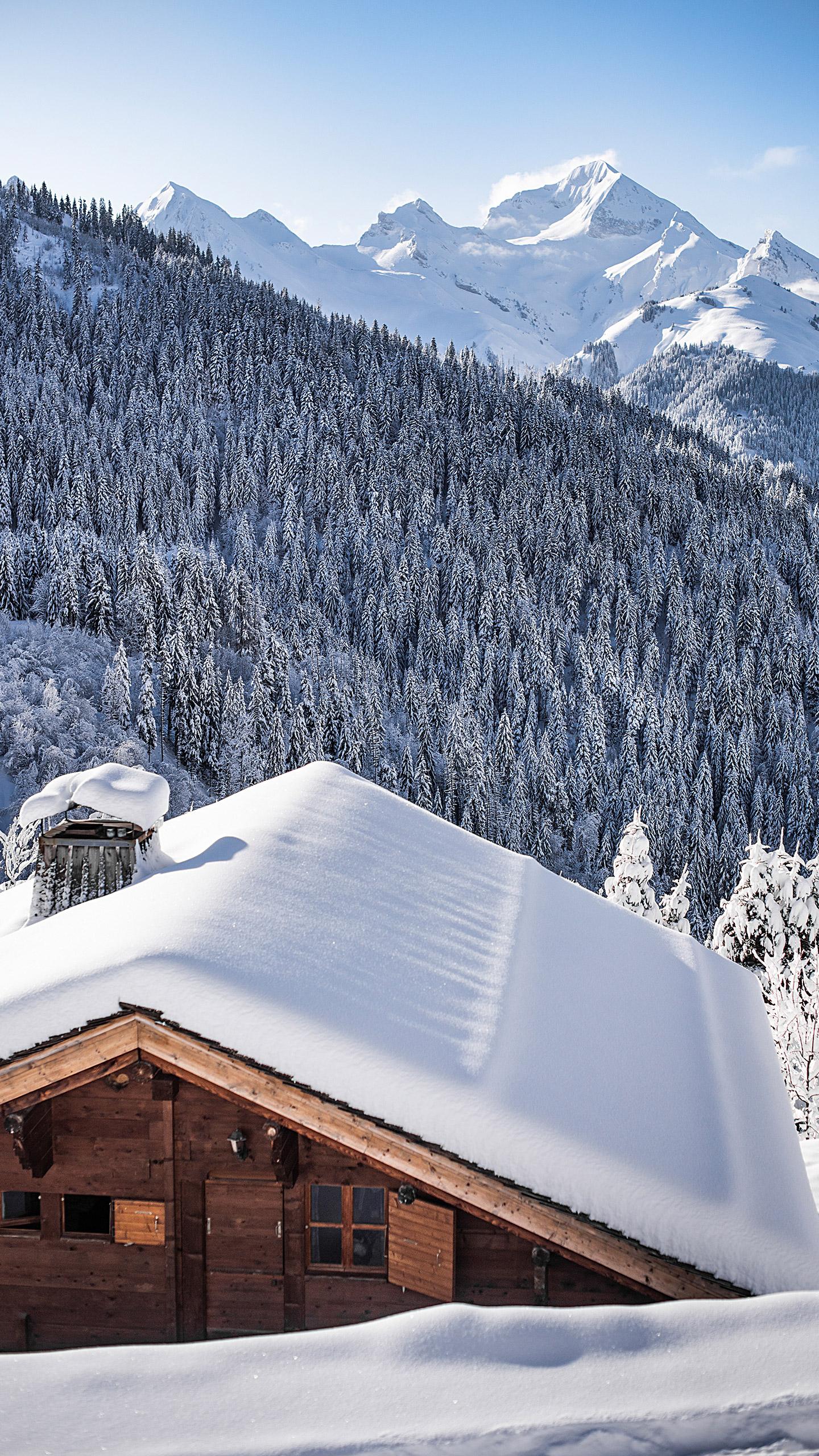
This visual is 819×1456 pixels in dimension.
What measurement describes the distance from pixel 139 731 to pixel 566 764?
4976cm

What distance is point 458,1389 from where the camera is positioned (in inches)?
161

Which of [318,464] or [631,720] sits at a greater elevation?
[318,464]

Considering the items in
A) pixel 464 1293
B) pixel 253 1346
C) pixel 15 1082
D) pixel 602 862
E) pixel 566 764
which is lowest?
pixel 602 862

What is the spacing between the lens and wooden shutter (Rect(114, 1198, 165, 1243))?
33.0 ft

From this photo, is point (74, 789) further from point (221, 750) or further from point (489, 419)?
point (489, 419)

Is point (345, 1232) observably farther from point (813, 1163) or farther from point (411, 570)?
point (411, 570)

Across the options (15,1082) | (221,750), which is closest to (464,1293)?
(15,1082)

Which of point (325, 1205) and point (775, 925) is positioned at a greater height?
point (325, 1205)

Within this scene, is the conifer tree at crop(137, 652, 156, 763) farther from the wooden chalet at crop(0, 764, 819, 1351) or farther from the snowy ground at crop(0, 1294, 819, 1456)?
the snowy ground at crop(0, 1294, 819, 1456)

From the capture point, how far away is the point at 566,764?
359 feet

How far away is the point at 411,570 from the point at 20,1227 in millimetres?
128573

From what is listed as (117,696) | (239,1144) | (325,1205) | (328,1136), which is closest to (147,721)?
(117,696)

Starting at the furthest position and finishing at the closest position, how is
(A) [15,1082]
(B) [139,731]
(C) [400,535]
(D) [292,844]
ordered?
(C) [400,535] → (B) [139,731] → (D) [292,844] → (A) [15,1082]

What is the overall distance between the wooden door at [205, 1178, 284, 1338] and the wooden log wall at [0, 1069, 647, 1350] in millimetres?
14
